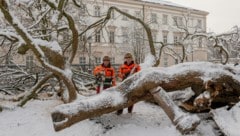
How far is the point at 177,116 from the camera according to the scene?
6.44 meters

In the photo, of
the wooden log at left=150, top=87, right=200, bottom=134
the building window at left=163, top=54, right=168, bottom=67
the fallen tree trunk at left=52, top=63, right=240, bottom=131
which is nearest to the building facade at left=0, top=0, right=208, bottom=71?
the building window at left=163, top=54, right=168, bottom=67

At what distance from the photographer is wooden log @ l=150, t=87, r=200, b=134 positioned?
20.4ft

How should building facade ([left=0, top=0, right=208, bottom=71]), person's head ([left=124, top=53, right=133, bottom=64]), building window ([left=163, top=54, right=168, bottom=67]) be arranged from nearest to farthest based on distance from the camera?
person's head ([left=124, top=53, right=133, bottom=64]) < building facade ([left=0, top=0, right=208, bottom=71]) < building window ([left=163, top=54, right=168, bottom=67])

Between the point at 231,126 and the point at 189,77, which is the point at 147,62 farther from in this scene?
the point at 231,126

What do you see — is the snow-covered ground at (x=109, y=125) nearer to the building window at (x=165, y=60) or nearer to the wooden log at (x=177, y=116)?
the wooden log at (x=177, y=116)

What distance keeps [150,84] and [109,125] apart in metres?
1.40

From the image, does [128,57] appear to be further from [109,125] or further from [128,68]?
[109,125]

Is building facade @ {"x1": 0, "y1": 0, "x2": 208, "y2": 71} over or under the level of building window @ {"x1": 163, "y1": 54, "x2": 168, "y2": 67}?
over

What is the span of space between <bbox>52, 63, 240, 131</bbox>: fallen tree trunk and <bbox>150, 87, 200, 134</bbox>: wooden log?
19 centimetres

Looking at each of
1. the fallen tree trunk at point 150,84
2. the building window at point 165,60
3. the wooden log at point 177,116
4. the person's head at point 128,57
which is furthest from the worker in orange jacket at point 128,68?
the building window at point 165,60

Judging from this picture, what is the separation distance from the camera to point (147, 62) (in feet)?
29.5

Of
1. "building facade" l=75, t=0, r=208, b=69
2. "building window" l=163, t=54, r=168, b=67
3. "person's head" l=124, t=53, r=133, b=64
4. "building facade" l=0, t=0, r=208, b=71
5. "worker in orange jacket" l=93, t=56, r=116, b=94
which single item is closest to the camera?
"person's head" l=124, t=53, r=133, b=64

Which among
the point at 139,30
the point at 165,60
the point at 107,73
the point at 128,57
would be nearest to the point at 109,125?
the point at 107,73

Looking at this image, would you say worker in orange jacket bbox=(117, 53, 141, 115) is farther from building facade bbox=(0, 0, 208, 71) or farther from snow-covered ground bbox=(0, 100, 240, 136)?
building facade bbox=(0, 0, 208, 71)
